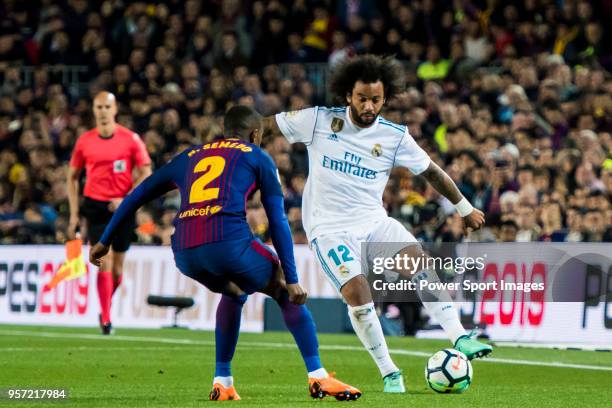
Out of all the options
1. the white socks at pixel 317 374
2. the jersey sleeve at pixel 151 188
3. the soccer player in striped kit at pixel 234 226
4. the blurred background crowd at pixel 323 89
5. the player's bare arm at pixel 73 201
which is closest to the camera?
the soccer player in striped kit at pixel 234 226

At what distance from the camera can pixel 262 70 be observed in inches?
967

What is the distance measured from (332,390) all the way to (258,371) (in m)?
3.26

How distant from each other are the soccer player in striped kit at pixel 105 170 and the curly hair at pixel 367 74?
18.9 ft

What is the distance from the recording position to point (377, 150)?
10398 millimetres

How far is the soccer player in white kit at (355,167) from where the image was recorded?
10219 mm

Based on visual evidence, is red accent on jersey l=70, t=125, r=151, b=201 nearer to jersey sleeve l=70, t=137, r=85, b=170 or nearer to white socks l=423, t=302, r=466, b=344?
jersey sleeve l=70, t=137, r=85, b=170

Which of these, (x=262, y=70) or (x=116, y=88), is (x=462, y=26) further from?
(x=116, y=88)

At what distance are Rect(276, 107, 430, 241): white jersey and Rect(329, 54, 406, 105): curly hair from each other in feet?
0.65

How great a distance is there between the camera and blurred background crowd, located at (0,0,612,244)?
1864 cm

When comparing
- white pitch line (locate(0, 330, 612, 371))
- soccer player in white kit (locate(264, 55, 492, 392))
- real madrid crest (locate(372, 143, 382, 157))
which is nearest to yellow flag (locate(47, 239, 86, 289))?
white pitch line (locate(0, 330, 612, 371))

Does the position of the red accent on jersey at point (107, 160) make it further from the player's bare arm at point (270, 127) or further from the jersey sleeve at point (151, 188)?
the jersey sleeve at point (151, 188)

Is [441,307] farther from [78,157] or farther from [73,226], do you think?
[78,157]

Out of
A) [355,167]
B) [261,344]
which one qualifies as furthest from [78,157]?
[355,167]

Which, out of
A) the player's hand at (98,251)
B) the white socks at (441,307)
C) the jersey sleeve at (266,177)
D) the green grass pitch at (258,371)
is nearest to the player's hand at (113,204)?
the green grass pitch at (258,371)
